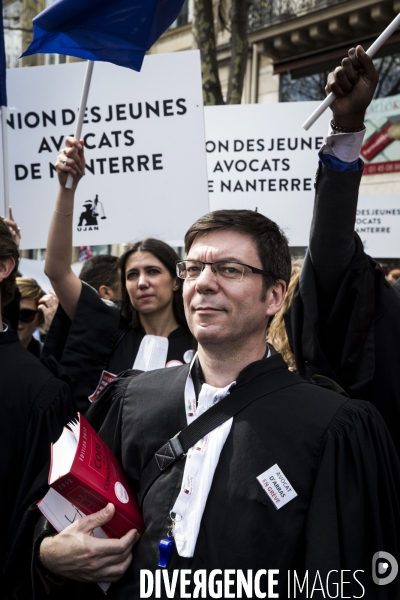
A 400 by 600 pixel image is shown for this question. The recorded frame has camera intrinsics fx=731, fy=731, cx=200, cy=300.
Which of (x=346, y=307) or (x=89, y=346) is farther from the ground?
(x=346, y=307)

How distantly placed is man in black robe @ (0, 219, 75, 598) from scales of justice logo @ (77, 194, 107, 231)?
1.73m

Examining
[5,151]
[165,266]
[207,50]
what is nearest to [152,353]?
[165,266]

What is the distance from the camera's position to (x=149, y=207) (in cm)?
427

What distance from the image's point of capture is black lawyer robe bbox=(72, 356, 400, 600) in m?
1.83

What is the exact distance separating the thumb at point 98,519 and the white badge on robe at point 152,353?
152 cm

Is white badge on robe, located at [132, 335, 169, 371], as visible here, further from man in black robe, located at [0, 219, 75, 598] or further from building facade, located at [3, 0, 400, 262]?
building facade, located at [3, 0, 400, 262]

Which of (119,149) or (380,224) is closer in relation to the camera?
(119,149)

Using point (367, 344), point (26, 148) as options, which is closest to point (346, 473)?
point (367, 344)

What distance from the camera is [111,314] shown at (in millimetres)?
3490

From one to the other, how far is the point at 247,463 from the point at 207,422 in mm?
156

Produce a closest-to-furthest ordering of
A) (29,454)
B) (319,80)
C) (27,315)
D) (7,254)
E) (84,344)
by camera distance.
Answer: (29,454), (7,254), (84,344), (27,315), (319,80)

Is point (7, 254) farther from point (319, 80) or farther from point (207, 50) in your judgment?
point (319, 80)

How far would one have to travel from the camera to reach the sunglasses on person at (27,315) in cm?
464

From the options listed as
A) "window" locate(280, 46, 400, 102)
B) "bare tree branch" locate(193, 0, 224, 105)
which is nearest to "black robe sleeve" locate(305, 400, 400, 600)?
"bare tree branch" locate(193, 0, 224, 105)
